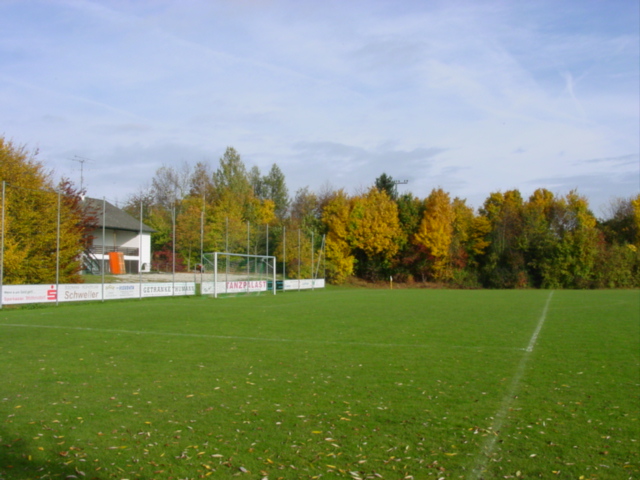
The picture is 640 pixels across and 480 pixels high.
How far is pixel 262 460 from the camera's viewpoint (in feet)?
16.9

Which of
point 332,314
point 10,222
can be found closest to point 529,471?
point 332,314

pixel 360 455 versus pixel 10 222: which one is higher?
pixel 10 222

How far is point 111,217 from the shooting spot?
42.8m

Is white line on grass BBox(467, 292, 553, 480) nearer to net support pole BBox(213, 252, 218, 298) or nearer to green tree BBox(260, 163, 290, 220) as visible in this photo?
net support pole BBox(213, 252, 218, 298)

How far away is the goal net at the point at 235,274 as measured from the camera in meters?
33.5

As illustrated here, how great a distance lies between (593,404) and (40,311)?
20.6 m

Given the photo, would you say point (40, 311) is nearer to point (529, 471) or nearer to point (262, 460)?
point (262, 460)

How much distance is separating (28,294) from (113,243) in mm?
15867

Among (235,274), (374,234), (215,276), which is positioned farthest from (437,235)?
(215,276)

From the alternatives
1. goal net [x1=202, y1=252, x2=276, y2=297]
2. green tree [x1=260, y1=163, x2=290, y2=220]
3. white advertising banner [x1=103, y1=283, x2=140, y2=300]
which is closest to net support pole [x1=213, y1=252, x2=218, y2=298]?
goal net [x1=202, y1=252, x2=276, y2=297]

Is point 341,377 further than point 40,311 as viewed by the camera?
No

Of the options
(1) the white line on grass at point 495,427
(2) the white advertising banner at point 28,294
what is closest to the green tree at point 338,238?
(2) the white advertising banner at point 28,294

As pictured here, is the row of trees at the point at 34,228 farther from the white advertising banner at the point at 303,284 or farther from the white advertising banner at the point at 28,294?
the white advertising banner at the point at 303,284

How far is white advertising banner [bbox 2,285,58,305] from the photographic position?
73.6 feet
